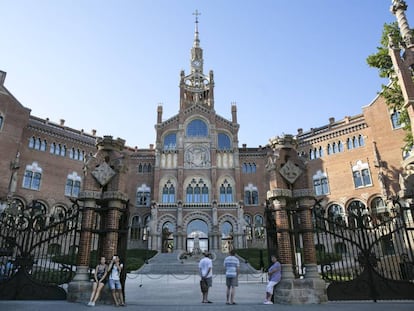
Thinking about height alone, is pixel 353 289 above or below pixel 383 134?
below

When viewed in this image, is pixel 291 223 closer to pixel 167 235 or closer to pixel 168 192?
pixel 167 235

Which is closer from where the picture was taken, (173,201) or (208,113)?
(173,201)

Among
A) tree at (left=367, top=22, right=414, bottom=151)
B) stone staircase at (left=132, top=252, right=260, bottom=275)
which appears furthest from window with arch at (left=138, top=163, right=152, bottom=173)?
tree at (left=367, top=22, right=414, bottom=151)

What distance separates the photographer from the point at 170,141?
42500 millimetres

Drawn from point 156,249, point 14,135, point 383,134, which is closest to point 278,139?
point 383,134

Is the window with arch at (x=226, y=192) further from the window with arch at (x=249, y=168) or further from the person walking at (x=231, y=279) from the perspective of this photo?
the person walking at (x=231, y=279)

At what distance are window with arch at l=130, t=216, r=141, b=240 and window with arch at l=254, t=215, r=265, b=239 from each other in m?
14.7

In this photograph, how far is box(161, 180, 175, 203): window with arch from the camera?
39188 mm

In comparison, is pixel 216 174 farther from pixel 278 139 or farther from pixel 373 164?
pixel 278 139

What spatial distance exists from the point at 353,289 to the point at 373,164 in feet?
86.5

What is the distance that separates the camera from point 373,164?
32312 millimetres

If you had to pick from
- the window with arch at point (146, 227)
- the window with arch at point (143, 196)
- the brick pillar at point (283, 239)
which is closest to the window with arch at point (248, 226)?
the window with arch at point (146, 227)

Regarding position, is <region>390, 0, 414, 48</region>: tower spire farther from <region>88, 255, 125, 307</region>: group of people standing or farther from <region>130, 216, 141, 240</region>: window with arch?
<region>130, 216, 141, 240</region>: window with arch

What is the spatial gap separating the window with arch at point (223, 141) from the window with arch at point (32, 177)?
72.2 ft
